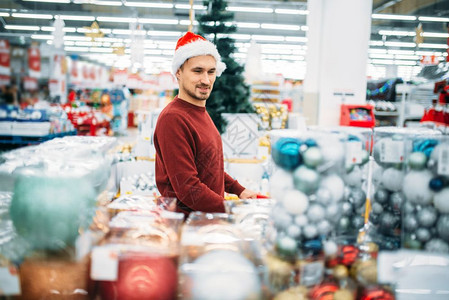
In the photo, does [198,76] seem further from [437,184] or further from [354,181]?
[437,184]

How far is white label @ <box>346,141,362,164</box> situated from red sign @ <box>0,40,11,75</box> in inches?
49.5

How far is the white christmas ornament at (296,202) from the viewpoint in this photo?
101 centimetres

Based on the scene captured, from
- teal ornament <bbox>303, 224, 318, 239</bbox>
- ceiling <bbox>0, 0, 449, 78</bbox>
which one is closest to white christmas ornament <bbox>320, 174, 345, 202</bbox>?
teal ornament <bbox>303, 224, 318, 239</bbox>

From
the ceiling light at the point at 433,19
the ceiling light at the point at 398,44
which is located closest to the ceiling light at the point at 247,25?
the ceiling light at the point at 433,19

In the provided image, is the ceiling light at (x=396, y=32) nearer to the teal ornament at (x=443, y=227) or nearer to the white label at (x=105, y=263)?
the teal ornament at (x=443, y=227)

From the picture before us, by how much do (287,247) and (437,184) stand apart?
470 millimetres

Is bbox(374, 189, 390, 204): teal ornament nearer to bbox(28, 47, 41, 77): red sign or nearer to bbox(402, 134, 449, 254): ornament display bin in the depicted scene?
bbox(402, 134, 449, 254): ornament display bin

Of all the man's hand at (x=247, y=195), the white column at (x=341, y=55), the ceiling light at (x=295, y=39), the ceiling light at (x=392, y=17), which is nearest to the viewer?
the man's hand at (x=247, y=195)

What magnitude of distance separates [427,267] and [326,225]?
1.02 feet

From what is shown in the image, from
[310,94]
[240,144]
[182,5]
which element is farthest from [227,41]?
[182,5]

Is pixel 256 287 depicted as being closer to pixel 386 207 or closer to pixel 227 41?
pixel 386 207

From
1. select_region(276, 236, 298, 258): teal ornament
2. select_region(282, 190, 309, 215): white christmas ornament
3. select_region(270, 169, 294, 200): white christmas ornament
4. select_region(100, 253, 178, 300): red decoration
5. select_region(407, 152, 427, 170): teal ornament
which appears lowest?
select_region(100, 253, 178, 300): red decoration

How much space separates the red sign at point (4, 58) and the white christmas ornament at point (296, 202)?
114 cm

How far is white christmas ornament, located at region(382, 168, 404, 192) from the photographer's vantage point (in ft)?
3.79
